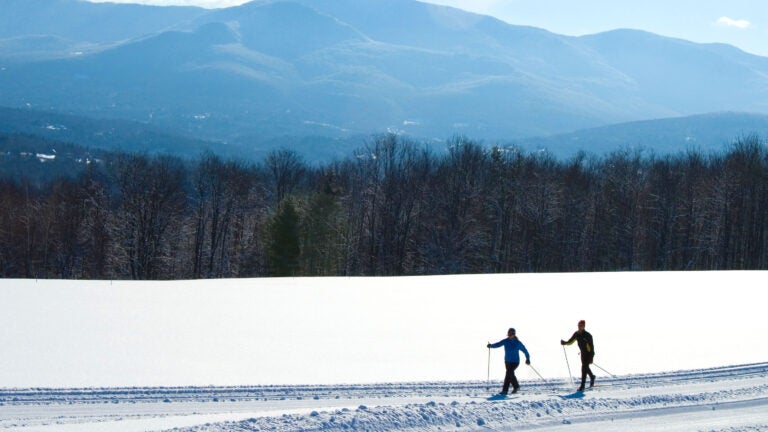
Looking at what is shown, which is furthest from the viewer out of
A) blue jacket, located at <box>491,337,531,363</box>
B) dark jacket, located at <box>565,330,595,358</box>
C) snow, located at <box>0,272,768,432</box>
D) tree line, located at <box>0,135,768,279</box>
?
tree line, located at <box>0,135,768,279</box>

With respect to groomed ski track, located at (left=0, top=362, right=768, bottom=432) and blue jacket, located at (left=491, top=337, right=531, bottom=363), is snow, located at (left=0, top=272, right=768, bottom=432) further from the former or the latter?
blue jacket, located at (left=491, top=337, right=531, bottom=363)

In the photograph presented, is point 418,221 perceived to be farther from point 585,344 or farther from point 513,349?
point 513,349

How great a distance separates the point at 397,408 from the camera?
43.1 feet

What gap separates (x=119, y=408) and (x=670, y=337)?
56.3 ft

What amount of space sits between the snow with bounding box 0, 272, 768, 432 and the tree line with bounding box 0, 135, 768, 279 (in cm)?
2728

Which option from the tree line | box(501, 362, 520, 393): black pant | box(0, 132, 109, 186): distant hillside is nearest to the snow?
box(501, 362, 520, 393): black pant

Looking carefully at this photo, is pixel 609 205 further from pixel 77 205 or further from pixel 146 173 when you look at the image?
pixel 77 205

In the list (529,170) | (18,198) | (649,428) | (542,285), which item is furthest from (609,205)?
(18,198)

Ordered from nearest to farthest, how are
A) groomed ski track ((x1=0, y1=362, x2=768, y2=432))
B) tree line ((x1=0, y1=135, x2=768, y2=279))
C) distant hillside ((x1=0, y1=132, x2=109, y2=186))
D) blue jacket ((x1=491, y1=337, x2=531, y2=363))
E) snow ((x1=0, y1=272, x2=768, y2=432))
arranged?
groomed ski track ((x1=0, y1=362, x2=768, y2=432)) < snow ((x1=0, y1=272, x2=768, y2=432)) < blue jacket ((x1=491, y1=337, x2=531, y2=363)) < tree line ((x1=0, y1=135, x2=768, y2=279)) < distant hillside ((x1=0, y1=132, x2=109, y2=186))

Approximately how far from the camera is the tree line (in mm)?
59719

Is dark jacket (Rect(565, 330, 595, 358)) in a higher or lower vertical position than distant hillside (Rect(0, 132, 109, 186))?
lower

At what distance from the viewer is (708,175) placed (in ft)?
229

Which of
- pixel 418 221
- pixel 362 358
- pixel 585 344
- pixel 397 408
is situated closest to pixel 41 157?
pixel 418 221

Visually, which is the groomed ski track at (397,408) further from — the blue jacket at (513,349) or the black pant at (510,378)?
the blue jacket at (513,349)
